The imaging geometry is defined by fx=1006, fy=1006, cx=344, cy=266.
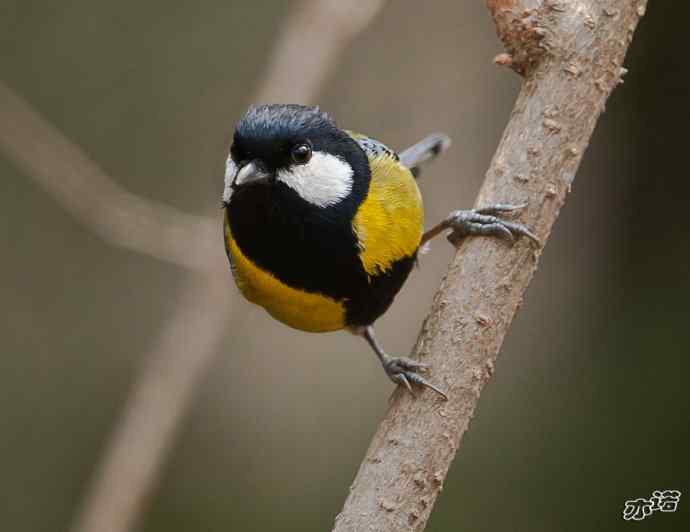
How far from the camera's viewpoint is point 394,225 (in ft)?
8.71

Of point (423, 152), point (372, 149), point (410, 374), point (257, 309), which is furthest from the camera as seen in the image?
point (257, 309)

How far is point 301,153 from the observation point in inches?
95.3

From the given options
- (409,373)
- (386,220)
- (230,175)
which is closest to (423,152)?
(386,220)

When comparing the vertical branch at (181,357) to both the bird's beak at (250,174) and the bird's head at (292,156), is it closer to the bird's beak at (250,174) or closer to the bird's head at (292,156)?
the bird's head at (292,156)

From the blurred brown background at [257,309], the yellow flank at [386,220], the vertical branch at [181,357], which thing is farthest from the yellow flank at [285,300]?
the blurred brown background at [257,309]

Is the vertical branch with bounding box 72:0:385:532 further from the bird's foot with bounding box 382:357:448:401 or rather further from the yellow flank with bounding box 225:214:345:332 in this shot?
the bird's foot with bounding box 382:357:448:401

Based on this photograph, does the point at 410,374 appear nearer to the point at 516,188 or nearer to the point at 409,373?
the point at 409,373

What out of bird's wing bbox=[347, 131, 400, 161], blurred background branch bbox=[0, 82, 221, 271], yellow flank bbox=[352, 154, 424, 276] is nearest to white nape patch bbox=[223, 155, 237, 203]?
yellow flank bbox=[352, 154, 424, 276]

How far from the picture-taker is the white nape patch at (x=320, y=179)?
95.6 inches

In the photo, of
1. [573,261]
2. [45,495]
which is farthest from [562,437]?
[45,495]

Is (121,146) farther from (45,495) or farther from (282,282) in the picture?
(282,282)

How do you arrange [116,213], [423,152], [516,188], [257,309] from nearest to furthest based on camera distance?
1. [516,188]
2. [423,152]
3. [116,213]
4. [257,309]

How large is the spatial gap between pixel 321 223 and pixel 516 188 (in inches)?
19.4

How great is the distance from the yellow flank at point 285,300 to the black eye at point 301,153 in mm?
349
